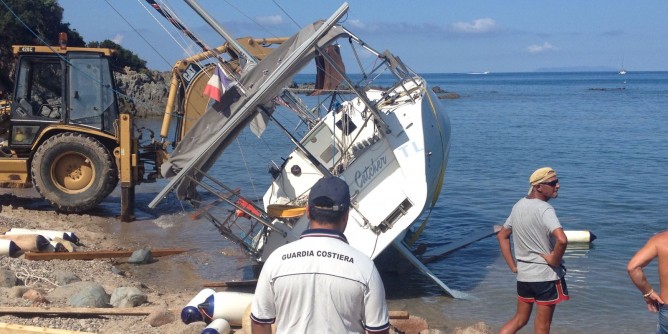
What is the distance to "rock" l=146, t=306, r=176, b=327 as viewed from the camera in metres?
6.90

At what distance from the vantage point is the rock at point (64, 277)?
8.44 meters

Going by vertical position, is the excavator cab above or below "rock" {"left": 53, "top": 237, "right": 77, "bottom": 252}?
above

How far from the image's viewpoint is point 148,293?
884 cm

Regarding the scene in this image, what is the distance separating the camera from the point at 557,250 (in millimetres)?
6016

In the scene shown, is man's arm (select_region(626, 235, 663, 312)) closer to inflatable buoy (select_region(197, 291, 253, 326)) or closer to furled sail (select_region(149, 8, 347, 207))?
inflatable buoy (select_region(197, 291, 253, 326))

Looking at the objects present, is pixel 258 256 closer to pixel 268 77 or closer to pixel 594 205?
pixel 268 77

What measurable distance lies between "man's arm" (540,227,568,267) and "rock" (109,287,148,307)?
4.06m

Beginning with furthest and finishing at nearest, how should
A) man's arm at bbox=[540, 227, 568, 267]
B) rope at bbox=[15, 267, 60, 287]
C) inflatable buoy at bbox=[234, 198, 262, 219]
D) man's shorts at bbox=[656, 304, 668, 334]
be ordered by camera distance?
inflatable buoy at bbox=[234, 198, 262, 219], rope at bbox=[15, 267, 60, 287], man's arm at bbox=[540, 227, 568, 267], man's shorts at bbox=[656, 304, 668, 334]

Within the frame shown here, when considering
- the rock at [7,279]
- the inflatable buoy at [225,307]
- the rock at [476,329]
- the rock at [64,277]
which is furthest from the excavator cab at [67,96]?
the rock at [476,329]

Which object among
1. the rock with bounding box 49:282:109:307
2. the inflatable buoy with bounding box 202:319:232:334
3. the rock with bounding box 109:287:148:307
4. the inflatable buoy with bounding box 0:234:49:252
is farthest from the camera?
the inflatable buoy with bounding box 0:234:49:252

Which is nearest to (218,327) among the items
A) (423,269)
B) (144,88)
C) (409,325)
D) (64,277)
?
(409,325)

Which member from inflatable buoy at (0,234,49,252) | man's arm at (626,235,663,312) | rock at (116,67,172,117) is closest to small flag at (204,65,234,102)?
inflatable buoy at (0,234,49,252)

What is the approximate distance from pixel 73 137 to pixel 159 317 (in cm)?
667

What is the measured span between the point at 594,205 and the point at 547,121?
76.6 ft
